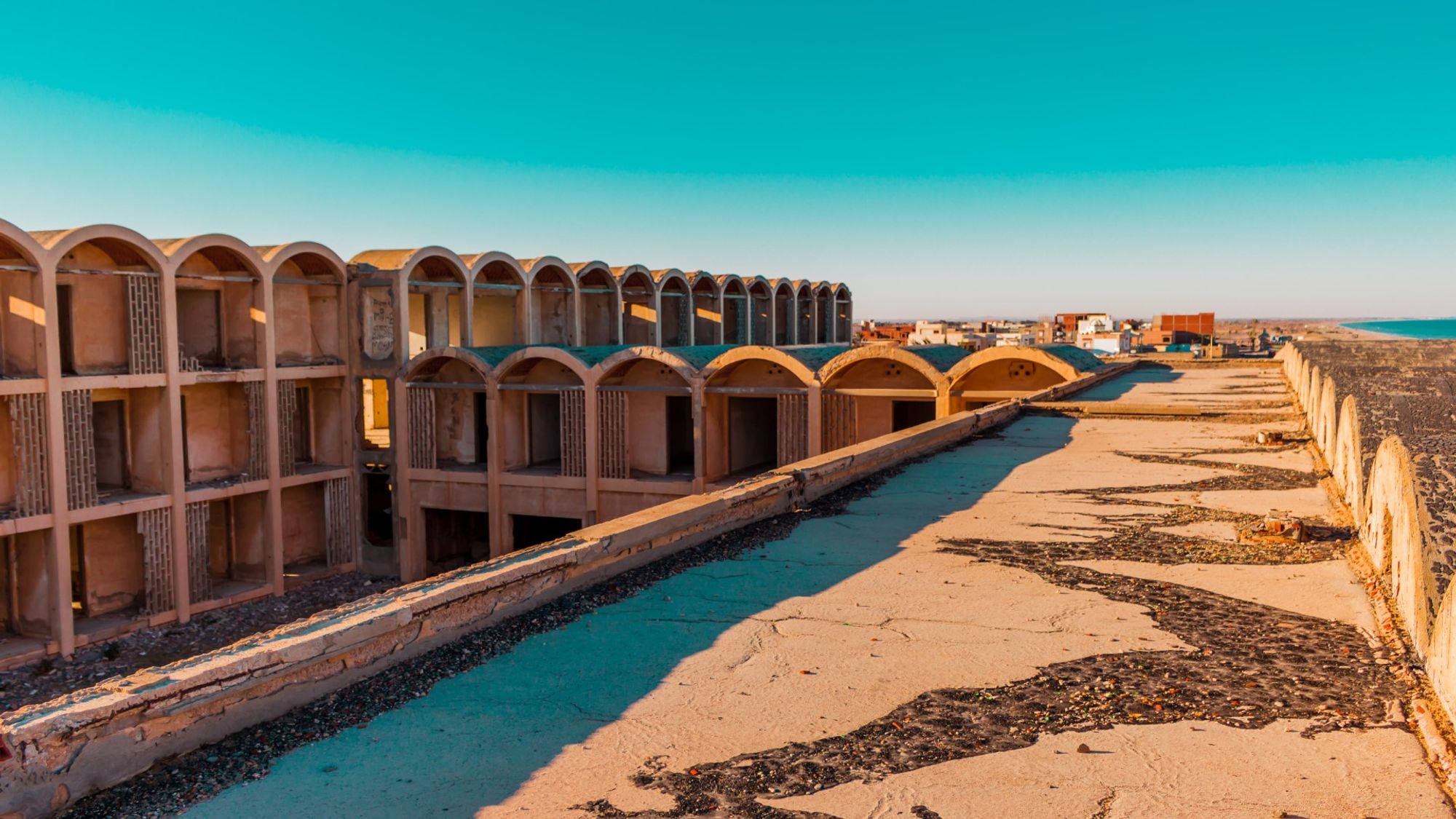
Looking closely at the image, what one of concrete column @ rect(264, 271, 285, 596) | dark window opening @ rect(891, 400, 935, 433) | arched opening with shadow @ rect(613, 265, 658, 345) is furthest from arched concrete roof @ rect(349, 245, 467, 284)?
dark window opening @ rect(891, 400, 935, 433)

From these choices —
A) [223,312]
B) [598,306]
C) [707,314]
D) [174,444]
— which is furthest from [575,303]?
[174,444]

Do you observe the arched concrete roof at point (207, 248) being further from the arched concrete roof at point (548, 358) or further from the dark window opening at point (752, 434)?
the dark window opening at point (752, 434)

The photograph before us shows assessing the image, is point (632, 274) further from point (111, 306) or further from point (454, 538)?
point (111, 306)

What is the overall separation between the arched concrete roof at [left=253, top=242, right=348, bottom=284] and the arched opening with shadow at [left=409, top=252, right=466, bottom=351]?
4.81 feet

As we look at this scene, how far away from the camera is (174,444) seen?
1864cm

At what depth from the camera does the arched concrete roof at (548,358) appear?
21562 millimetres

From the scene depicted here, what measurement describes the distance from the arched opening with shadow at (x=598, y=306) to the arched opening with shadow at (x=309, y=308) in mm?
7052

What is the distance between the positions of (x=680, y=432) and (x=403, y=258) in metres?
7.26

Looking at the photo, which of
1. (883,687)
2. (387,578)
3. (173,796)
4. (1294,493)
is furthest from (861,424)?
(173,796)

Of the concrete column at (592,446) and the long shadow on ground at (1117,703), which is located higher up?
the long shadow on ground at (1117,703)

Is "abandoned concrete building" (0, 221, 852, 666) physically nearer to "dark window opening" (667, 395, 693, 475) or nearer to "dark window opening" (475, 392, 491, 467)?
"dark window opening" (475, 392, 491, 467)

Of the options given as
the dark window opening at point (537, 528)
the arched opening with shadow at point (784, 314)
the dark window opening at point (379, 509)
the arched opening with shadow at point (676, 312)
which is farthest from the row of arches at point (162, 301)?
the arched opening with shadow at point (784, 314)

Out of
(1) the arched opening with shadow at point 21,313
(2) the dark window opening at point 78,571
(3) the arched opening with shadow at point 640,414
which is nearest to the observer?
(1) the arched opening with shadow at point 21,313

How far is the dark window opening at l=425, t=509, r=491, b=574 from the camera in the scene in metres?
23.5
